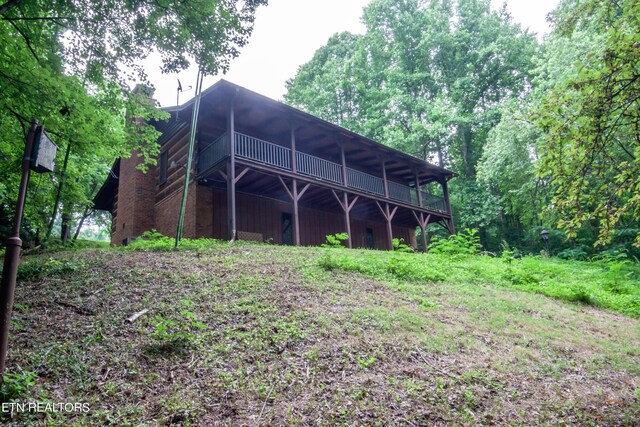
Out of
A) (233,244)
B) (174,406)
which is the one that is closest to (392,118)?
(233,244)

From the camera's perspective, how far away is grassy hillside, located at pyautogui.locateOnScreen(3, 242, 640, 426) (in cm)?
386

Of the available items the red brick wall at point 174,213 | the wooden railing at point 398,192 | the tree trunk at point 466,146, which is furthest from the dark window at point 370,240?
the tree trunk at point 466,146

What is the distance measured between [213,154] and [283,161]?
2.77 meters

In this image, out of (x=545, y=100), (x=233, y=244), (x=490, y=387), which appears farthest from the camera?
(x=233, y=244)

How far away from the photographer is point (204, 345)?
483 cm

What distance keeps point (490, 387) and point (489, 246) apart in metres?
28.5

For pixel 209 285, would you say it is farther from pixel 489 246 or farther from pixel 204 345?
pixel 489 246

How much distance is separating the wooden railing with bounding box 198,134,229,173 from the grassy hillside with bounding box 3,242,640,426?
19.8 feet

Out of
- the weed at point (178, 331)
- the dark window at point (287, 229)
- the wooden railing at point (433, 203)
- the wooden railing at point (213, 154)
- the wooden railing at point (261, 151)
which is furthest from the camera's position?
the wooden railing at point (433, 203)

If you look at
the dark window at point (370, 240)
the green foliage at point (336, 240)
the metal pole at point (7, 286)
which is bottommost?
the metal pole at point (7, 286)

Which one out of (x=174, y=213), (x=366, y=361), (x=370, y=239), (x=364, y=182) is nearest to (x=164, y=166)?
(x=174, y=213)

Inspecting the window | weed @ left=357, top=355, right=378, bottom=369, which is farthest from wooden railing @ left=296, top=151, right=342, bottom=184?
weed @ left=357, top=355, right=378, bottom=369

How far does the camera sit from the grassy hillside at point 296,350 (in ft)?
12.6

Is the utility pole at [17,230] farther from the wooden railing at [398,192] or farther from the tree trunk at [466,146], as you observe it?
the tree trunk at [466,146]
